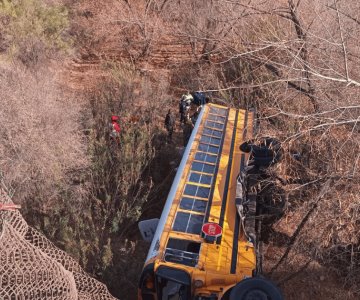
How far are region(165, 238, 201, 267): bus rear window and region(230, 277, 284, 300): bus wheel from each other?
2.55 ft

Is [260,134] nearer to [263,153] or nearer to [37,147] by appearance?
[263,153]

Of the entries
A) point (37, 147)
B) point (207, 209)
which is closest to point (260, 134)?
point (207, 209)

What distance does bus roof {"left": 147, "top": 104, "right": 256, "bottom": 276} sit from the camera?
522cm

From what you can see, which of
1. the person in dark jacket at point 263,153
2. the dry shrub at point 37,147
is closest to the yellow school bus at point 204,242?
the person in dark jacket at point 263,153

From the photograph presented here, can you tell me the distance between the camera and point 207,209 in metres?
5.96

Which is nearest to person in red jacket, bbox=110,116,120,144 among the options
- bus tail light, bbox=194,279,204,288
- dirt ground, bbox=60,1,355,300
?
dirt ground, bbox=60,1,355,300

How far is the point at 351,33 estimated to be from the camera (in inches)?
308

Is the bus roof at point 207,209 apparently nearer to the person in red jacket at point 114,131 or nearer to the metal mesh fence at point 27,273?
the metal mesh fence at point 27,273

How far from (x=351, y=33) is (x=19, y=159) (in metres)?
6.55

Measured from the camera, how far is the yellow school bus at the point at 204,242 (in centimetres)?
495

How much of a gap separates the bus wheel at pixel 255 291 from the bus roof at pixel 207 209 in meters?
0.56

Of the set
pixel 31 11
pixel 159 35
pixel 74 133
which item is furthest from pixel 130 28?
pixel 74 133

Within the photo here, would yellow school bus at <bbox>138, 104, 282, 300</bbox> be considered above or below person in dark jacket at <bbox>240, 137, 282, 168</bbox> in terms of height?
below

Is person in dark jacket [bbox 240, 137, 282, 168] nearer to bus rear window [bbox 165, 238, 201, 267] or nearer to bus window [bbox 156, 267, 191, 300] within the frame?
bus rear window [bbox 165, 238, 201, 267]
